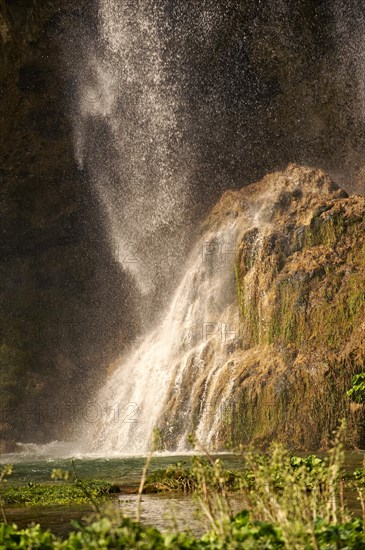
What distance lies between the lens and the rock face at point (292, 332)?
1725cm

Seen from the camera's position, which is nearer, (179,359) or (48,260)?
(179,359)

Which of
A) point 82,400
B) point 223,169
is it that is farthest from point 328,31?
point 82,400

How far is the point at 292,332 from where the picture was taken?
1908 centimetres

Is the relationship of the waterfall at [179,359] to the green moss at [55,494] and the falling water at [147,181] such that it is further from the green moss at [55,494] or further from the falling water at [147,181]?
the green moss at [55,494]

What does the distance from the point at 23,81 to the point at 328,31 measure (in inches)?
484

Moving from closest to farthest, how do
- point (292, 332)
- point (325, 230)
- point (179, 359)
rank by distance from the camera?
1. point (292, 332)
2. point (325, 230)
3. point (179, 359)

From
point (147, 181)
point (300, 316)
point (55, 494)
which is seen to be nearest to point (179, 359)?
point (300, 316)

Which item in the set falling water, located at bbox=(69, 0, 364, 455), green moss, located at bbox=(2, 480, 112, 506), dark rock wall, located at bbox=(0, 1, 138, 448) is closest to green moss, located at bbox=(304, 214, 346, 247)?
falling water, located at bbox=(69, 0, 364, 455)

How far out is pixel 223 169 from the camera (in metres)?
31.7

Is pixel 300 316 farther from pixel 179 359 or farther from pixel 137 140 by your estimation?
pixel 137 140

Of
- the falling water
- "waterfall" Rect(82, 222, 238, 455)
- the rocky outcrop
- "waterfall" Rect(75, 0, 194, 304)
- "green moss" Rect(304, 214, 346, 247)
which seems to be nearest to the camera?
the rocky outcrop

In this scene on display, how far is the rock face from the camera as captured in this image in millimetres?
17250

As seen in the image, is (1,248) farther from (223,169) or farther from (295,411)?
(295,411)

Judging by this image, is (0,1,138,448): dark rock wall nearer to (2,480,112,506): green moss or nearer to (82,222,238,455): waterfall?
(82,222,238,455): waterfall
